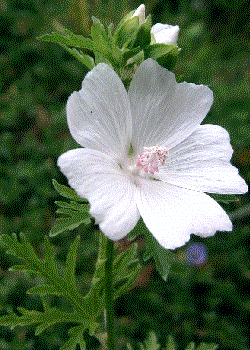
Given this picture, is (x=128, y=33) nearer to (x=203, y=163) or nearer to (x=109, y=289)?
(x=203, y=163)

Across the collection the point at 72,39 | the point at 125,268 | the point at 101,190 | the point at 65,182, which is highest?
the point at 72,39

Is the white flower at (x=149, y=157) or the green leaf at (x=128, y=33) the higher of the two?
the green leaf at (x=128, y=33)

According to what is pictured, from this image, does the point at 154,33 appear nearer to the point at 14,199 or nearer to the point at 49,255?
the point at 49,255

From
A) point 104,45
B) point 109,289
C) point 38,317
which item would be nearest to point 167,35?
point 104,45

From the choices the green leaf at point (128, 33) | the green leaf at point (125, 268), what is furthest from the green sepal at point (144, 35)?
the green leaf at point (125, 268)

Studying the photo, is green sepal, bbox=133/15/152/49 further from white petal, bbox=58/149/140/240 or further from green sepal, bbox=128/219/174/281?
green sepal, bbox=128/219/174/281

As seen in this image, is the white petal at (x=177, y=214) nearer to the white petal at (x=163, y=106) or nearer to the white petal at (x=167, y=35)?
the white petal at (x=163, y=106)

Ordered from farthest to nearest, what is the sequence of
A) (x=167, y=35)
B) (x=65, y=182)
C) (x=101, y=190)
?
(x=65, y=182) → (x=167, y=35) → (x=101, y=190)
